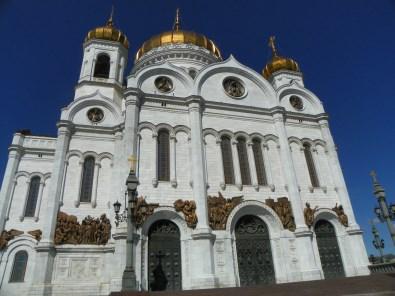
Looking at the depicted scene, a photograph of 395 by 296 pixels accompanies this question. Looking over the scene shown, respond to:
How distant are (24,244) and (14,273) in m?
1.56

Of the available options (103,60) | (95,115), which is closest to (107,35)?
(103,60)

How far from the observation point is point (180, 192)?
51.3ft

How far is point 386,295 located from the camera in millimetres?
8211

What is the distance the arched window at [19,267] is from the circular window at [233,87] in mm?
16175

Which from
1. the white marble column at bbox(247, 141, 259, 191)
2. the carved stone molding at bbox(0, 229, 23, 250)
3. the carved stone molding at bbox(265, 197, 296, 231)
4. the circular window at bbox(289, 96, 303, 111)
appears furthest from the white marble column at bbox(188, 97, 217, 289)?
the carved stone molding at bbox(0, 229, 23, 250)

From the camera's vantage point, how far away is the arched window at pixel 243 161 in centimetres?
1757

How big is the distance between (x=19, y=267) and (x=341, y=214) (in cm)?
1917

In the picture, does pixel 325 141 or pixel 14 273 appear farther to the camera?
pixel 325 141

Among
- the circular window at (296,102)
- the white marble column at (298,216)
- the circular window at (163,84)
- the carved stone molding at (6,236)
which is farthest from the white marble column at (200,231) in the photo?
the carved stone molding at (6,236)

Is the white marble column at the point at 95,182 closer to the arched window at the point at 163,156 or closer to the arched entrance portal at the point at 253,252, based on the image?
the arched window at the point at 163,156

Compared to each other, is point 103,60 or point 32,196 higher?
point 103,60

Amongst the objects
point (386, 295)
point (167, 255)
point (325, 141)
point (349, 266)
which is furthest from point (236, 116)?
point (386, 295)

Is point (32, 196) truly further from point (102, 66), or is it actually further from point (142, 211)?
point (102, 66)

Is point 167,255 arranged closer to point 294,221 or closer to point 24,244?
point 294,221
